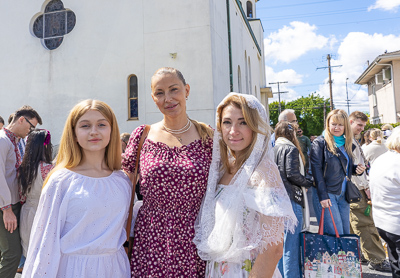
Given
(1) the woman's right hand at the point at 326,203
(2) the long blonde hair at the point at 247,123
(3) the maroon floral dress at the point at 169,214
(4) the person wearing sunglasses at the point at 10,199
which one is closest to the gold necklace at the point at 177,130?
(3) the maroon floral dress at the point at 169,214

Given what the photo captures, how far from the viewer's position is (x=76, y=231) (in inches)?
72.2

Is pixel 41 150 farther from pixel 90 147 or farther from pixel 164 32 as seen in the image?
pixel 164 32

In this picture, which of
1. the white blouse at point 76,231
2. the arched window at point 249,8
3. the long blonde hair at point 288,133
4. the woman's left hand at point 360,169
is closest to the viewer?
the white blouse at point 76,231

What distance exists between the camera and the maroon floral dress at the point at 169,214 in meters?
2.02

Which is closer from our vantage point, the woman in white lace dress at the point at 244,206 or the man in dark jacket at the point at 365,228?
the woman in white lace dress at the point at 244,206

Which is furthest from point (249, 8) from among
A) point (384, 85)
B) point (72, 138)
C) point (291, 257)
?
point (72, 138)

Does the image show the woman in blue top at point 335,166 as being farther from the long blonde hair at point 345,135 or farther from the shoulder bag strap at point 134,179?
the shoulder bag strap at point 134,179

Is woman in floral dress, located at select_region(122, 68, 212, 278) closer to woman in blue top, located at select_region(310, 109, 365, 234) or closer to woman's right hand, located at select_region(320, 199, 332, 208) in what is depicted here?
woman's right hand, located at select_region(320, 199, 332, 208)

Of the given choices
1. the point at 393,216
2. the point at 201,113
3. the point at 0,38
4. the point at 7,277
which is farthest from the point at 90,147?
the point at 0,38

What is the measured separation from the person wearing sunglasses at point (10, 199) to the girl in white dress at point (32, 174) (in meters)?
0.09

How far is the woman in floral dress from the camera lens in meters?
2.03

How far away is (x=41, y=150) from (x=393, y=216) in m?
4.21

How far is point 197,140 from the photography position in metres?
2.29

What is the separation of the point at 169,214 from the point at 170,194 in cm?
14
